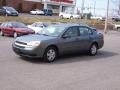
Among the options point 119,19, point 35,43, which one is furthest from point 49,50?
point 119,19

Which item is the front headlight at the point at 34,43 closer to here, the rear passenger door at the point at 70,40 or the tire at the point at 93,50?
the rear passenger door at the point at 70,40

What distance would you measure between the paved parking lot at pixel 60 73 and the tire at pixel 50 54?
0.21 m

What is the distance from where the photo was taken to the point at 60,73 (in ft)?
34.3

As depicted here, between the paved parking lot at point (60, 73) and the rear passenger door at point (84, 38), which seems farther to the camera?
the rear passenger door at point (84, 38)

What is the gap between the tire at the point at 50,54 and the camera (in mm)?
12516

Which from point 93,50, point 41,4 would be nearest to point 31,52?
point 93,50

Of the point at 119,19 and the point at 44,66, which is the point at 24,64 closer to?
the point at 44,66

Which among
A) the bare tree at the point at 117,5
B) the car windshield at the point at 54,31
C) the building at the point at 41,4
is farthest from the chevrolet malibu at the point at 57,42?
the bare tree at the point at 117,5

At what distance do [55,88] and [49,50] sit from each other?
4.29 meters

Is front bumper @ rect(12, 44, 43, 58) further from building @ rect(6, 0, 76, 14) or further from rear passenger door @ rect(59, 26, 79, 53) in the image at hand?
building @ rect(6, 0, 76, 14)

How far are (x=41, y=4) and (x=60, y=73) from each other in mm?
72330

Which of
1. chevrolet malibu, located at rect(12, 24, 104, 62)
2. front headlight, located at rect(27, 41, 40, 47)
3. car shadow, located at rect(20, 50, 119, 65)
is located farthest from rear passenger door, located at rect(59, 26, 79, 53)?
front headlight, located at rect(27, 41, 40, 47)

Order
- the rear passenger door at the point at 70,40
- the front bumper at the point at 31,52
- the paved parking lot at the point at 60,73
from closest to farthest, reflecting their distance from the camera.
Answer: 1. the paved parking lot at the point at 60,73
2. the front bumper at the point at 31,52
3. the rear passenger door at the point at 70,40

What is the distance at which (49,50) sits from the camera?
12648mm
